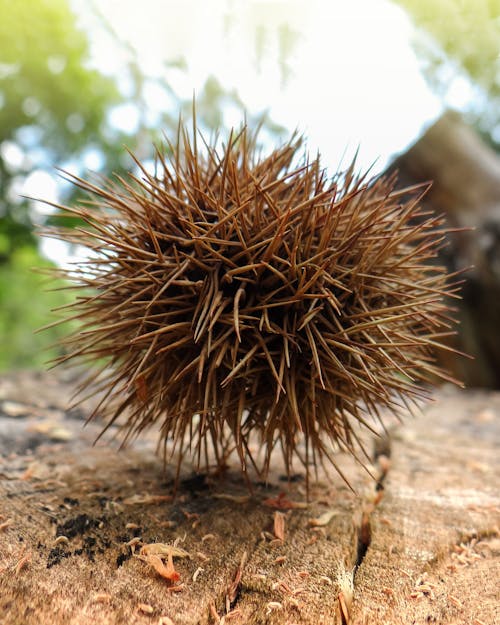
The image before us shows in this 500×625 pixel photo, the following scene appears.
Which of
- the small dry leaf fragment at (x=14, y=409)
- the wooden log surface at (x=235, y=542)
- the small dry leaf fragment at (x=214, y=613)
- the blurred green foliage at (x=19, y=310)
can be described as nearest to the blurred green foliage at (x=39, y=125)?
the blurred green foliage at (x=19, y=310)

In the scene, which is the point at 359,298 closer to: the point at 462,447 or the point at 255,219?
the point at 255,219

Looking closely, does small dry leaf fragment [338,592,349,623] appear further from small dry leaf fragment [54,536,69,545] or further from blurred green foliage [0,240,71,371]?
blurred green foliage [0,240,71,371]

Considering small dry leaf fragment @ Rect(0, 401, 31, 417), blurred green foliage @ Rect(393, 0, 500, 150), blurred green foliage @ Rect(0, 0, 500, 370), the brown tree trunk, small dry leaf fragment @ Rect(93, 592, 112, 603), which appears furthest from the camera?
blurred green foliage @ Rect(0, 0, 500, 370)

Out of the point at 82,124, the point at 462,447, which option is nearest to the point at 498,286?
the point at 462,447

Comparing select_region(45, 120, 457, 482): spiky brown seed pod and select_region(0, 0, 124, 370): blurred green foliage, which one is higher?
select_region(0, 0, 124, 370): blurred green foliage

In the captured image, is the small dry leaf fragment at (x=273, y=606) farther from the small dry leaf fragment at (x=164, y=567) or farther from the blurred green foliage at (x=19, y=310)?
the blurred green foliage at (x=19, y=310)

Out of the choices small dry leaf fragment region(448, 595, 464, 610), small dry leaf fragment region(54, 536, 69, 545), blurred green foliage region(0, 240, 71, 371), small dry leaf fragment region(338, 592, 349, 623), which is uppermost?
blurred green foliage region(0, 240, 71, 371)

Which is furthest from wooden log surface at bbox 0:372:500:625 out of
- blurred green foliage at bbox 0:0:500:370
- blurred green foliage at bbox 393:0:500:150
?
blurred green foliage at bbox 0:0:500:370


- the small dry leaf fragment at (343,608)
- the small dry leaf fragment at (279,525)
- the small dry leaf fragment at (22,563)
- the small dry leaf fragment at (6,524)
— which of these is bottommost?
the small dry leaf fragment at (343,608)
